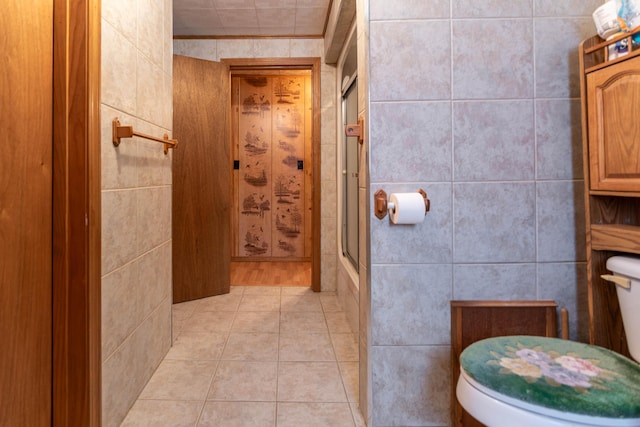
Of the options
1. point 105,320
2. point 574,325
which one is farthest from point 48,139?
point 574,325

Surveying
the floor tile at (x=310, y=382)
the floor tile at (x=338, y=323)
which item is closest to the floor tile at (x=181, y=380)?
the floor tile at (x=310, y=382)

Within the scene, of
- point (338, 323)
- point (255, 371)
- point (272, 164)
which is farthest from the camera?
point (272, 164)

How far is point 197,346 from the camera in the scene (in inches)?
85.7

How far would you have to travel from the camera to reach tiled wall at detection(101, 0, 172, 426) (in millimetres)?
1384

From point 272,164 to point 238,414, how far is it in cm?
340

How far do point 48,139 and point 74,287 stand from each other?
1.57 feet

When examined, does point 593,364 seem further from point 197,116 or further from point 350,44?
point 197,116

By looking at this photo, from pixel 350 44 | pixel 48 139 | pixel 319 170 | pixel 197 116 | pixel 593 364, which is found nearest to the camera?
pixel 593 364

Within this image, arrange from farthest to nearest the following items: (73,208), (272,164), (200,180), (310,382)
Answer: (272,164) → (200,180) → (310,382) → (73,208)

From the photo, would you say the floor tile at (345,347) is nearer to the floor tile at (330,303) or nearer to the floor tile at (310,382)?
the floor tile at (310,382)

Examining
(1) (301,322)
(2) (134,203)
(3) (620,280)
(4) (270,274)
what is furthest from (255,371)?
(4) (270,274)

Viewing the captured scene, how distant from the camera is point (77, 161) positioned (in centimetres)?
123

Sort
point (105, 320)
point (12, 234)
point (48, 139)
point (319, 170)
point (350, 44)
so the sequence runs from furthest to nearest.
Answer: point (319, 170) < point (350, 44) < point (105, 320) < point (48, 139) < point (12, 234)

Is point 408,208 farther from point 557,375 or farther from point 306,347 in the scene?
point 306,347
